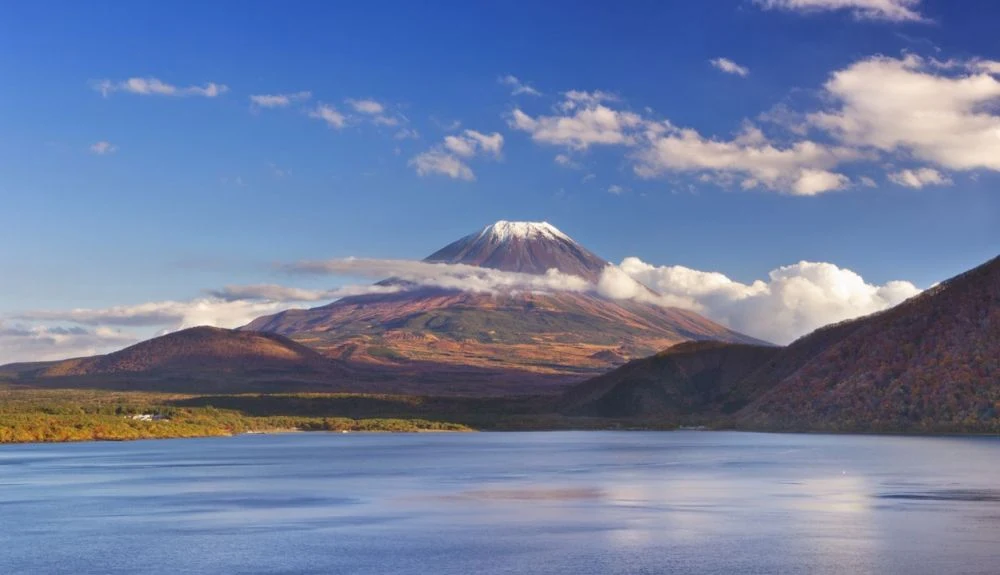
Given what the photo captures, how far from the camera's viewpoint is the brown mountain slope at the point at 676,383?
602 ft

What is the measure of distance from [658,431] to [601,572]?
134737 millimetres

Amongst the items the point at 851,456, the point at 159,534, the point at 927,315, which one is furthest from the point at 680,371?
the point at 159,534

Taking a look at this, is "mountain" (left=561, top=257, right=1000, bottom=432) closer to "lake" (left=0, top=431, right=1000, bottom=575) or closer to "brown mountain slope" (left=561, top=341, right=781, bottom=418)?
"brown mountain slope" (left=561, top=341, right=781, bottom=418)

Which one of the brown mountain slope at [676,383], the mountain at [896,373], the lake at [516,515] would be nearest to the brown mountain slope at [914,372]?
the mountain at [896,373]

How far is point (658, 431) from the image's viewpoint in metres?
167

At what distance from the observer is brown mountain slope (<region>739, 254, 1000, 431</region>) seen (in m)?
122

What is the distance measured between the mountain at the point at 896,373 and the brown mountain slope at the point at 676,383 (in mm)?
3676

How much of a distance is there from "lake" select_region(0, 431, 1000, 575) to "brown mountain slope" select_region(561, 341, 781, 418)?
91046mm

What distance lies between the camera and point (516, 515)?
49.1 metres

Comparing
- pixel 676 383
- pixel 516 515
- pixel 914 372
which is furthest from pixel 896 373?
pixel 516 515

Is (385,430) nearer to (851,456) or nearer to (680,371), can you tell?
(680,371)

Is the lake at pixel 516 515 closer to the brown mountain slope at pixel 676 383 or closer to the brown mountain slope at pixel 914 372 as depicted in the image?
the brown mountain slope at pixel 914 372

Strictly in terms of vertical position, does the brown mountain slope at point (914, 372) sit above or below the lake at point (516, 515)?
above

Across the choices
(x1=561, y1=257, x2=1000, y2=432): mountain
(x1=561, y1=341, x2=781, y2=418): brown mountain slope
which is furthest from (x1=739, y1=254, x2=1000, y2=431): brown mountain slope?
(x1=561, y1=341, x2=781, y2=418): brown mountain slope
